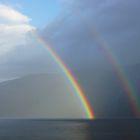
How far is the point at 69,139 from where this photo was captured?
96.8m

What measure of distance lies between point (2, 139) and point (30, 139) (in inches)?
232

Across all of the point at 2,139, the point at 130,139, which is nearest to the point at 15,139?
the point at 2,139

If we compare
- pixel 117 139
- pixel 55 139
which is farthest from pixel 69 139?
pixel 117 139

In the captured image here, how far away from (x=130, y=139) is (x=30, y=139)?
19.9 metres

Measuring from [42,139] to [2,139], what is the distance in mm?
7952

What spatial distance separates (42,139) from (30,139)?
245 cm

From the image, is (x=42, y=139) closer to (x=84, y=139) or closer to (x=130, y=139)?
(x=84, y=139)

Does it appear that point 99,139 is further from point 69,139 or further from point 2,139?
point 2,139

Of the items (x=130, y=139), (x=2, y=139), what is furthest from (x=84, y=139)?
(x=2, y=139)

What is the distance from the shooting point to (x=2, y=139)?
93.5 m

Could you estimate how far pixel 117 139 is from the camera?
94562 mm

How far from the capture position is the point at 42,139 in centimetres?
9581

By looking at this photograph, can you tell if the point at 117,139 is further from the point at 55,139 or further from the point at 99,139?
the point at 55,139

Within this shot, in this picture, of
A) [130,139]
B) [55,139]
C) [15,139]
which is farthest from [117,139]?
[15,139]
